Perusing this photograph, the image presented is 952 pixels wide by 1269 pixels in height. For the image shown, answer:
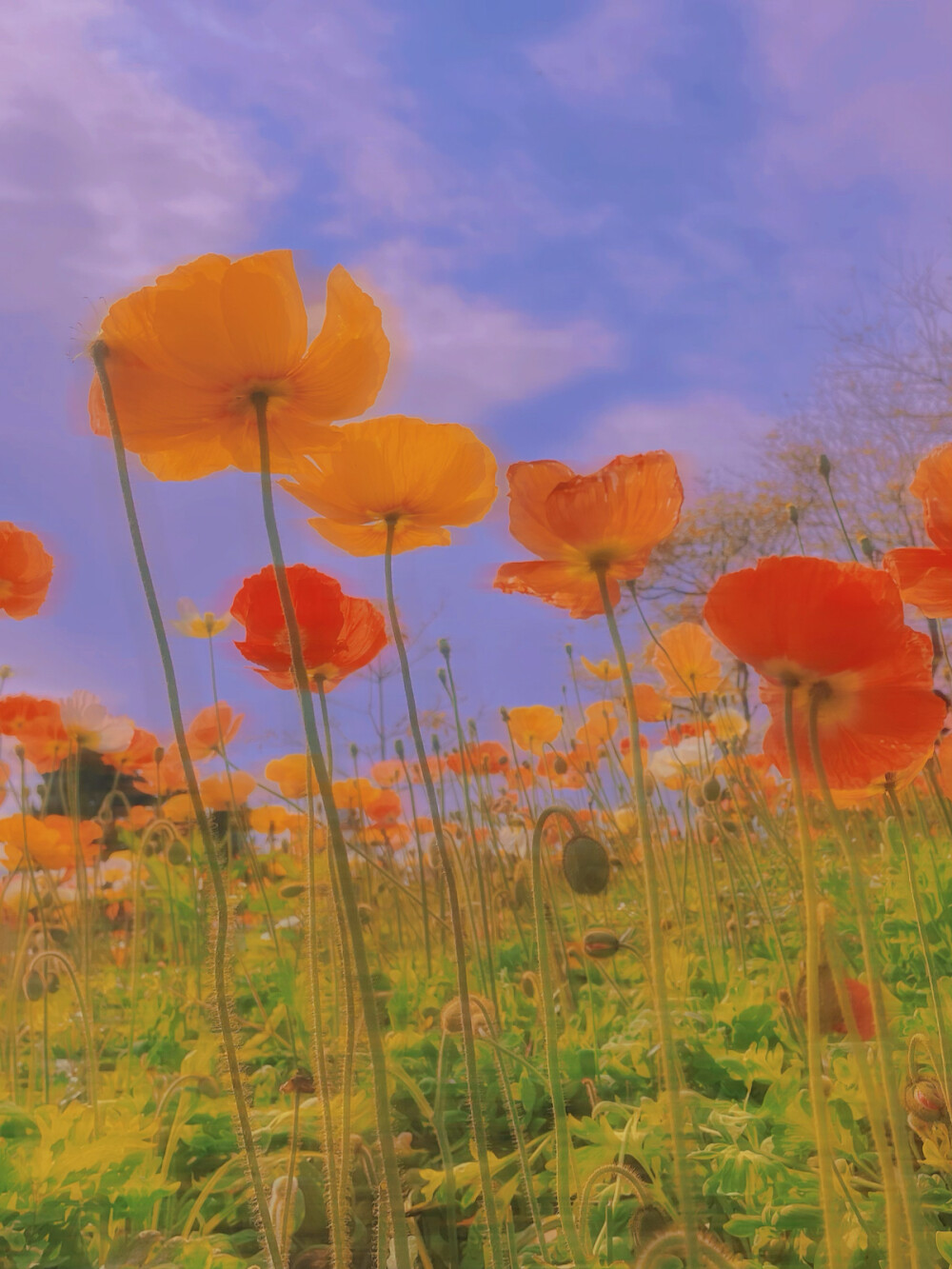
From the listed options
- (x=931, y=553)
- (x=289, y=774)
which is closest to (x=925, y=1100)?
(x=931, y=553)

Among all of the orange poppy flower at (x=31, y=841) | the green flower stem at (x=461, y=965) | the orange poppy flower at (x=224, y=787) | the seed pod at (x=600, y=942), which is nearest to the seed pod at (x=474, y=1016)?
the seed pod at (x=600, y=942)

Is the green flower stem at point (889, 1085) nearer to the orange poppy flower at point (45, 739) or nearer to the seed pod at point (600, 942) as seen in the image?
the seed pod at point (600, 942)

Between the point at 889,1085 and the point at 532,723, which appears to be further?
the point at 532,723

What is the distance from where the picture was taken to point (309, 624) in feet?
3.09

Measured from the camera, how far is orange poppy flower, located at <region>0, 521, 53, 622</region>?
3.99 ft

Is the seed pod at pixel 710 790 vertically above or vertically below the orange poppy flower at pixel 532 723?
below

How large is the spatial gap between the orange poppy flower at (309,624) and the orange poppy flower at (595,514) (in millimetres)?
175

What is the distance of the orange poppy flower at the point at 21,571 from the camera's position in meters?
1.22

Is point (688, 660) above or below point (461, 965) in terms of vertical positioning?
above

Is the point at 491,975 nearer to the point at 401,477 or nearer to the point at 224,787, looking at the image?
the point at 401,477

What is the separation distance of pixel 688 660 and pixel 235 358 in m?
1.07

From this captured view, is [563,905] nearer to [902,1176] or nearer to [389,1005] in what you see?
[389,1005]

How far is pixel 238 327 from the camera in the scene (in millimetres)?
729

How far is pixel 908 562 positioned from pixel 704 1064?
990 mm
